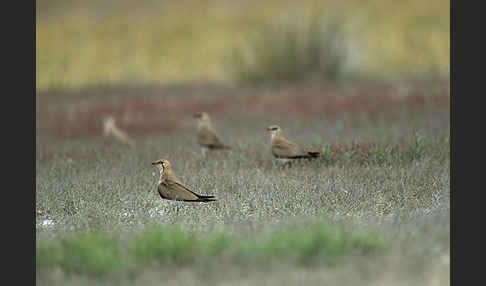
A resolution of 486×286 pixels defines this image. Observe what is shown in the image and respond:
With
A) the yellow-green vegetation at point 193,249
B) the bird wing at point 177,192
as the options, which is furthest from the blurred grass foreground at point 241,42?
the yellow-green vegetation at point 193,249

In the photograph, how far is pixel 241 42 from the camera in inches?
821

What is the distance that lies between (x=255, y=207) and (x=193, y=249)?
171 centimetres

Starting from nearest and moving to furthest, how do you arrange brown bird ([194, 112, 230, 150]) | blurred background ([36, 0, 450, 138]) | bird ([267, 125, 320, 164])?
bird ([267, 125, 320, 164]) < brown bird ([194, 112, 230, 150]) < blurred background ([36, 0, 450, 138])

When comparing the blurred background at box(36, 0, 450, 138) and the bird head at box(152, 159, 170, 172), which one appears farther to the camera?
the blurred background at box(36, 0, 450, 138)

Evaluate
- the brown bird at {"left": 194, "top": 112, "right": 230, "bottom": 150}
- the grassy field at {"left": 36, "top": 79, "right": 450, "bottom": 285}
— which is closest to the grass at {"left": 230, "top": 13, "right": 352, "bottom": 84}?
the grassy field at {"left": 36, "top": 79, "right": 450, "bottom": 285}

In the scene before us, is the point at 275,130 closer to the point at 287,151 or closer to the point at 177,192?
the point at 287,151

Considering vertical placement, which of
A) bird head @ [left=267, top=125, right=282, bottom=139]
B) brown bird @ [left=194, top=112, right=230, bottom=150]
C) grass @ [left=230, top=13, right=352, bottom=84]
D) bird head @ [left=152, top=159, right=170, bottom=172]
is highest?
grass @ [left=230, top=13, right=352, bottom=84]

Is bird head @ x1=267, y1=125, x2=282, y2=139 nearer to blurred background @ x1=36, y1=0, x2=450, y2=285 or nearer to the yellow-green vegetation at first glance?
blurred background @ x1=36, y1=0, x2=450, y2=285

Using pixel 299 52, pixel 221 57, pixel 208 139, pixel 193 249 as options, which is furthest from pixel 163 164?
pixel 221 57

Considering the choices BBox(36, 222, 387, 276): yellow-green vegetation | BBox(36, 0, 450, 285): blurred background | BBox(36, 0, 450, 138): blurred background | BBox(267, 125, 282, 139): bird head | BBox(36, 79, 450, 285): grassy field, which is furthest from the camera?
BBox(36, 0, 450, 138): blurred background

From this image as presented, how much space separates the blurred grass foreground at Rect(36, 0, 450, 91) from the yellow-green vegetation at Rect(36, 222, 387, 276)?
39.2 feet

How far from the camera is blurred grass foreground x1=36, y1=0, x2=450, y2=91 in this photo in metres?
17.2

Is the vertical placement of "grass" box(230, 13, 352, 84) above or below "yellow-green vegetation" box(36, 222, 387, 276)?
above

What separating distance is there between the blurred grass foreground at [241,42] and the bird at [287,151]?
338 inches
